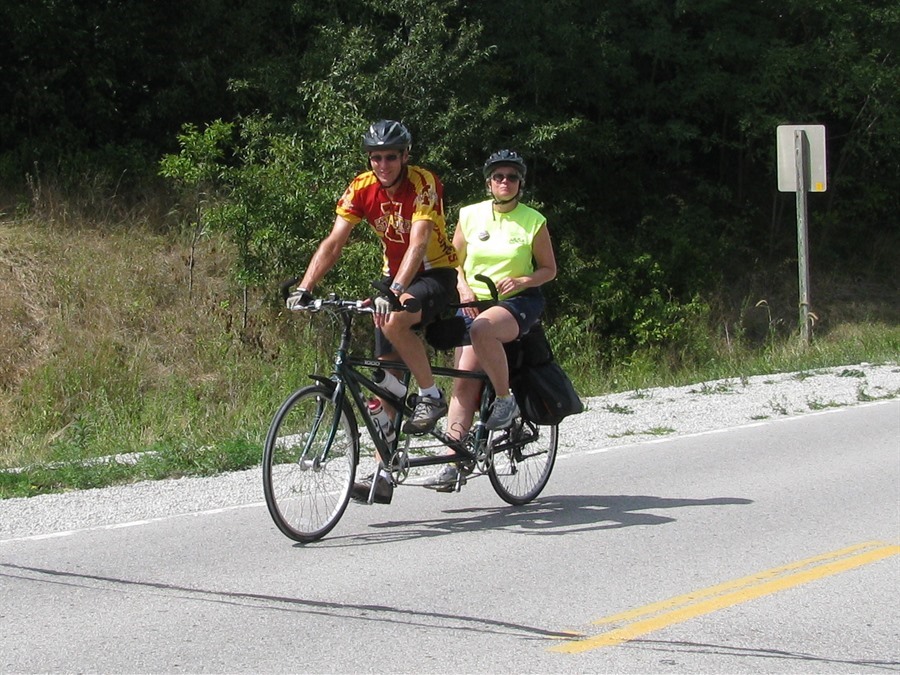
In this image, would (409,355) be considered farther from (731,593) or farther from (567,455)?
(567,455)

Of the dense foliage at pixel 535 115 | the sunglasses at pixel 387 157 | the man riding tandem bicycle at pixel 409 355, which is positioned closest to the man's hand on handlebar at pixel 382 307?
the man riding tandem bicycle at pixel 409 355

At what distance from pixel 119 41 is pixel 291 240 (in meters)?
5.85

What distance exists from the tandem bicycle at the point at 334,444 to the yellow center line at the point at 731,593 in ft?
6.21

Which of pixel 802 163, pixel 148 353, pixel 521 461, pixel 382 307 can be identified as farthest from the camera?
pixel 802 163

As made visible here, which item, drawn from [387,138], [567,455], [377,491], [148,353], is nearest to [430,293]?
[387,138]

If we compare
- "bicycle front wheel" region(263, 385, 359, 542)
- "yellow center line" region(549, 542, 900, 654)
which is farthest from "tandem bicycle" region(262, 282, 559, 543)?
"yellow center line" region(549, 542, 900, 654)

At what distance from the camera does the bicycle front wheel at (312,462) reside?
268 inches

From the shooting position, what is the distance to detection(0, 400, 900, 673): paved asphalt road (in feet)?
16.7

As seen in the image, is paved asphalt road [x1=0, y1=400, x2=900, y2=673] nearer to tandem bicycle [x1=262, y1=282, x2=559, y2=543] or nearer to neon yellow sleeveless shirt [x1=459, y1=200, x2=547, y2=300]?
tandem bicycle [x1=262, y1=282, x2=559, y2=543]

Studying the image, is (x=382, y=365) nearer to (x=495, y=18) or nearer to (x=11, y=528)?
(x=11, y=528)

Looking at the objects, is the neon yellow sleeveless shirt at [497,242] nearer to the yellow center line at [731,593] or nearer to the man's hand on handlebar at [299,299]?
the man's hand on handlebar at [299,299]

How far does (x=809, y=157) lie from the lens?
60.0 ft

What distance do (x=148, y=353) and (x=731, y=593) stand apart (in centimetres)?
1095

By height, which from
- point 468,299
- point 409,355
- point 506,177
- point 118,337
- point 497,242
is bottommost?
Answer: point 118,337
